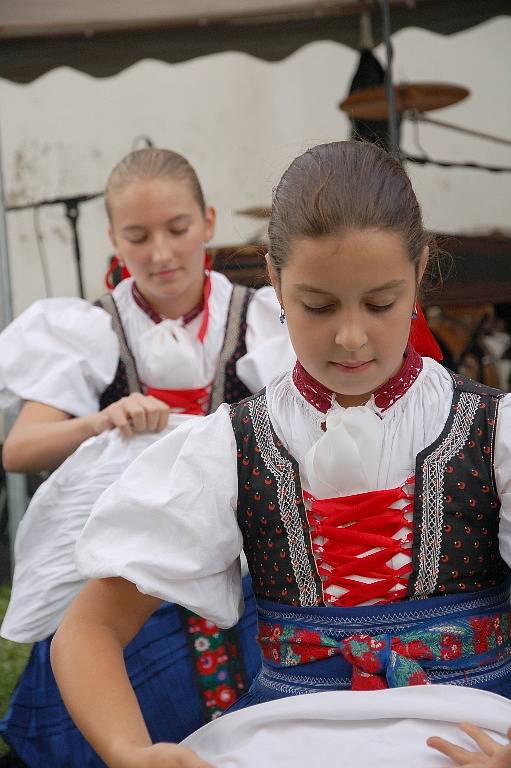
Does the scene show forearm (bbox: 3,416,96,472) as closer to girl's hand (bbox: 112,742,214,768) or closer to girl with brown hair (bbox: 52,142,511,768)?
girl with brown hair (bbox: 52,142,511,768)

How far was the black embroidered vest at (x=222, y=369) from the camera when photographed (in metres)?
2.59

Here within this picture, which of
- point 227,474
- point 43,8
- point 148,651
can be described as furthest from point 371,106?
point 227,474

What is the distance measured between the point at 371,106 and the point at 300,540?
2.89 m

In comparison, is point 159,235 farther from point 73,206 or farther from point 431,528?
point 73,206

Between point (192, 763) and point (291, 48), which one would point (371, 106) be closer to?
point (291, 48)

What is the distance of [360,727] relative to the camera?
53.3 inches

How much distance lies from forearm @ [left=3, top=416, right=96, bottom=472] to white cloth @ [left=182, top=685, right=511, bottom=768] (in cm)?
112

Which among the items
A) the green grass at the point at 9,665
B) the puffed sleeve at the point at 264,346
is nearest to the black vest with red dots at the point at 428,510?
the puffed sleeve at the point at 264,346

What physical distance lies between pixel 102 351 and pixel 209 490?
1160 mm

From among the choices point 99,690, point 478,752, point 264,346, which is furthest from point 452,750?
point 264,346

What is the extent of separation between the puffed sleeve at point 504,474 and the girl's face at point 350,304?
164 mm

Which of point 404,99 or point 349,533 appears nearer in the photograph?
point 349,533

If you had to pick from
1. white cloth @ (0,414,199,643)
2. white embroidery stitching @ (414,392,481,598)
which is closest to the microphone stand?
white cloth @ (0,414,199,643)

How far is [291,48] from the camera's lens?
4098 millimetres
